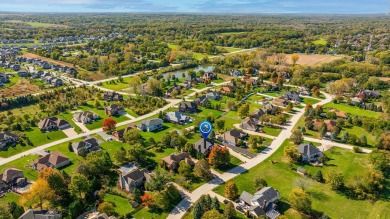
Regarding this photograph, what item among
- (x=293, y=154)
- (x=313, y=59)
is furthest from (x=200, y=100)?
(x=313, y=59)

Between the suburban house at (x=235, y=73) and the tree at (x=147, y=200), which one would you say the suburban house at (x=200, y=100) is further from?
the tree at (x=147, y=200)

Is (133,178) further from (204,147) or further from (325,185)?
(325,185)

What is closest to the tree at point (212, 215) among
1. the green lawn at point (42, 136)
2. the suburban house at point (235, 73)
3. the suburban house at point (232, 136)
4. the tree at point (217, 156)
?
the tree at point (217, 156)

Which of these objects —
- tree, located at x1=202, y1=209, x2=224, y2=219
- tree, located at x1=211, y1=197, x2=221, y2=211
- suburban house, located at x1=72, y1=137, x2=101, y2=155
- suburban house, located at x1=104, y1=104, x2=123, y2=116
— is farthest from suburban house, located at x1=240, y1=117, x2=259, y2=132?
tree, located at x1=202, y1=209, x2=224, y2=219

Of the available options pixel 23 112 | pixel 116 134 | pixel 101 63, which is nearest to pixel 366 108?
pixel 116 134

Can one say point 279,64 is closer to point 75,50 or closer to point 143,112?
point 143,112

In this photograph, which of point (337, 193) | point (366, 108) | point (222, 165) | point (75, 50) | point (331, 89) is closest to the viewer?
point (337, 193)
